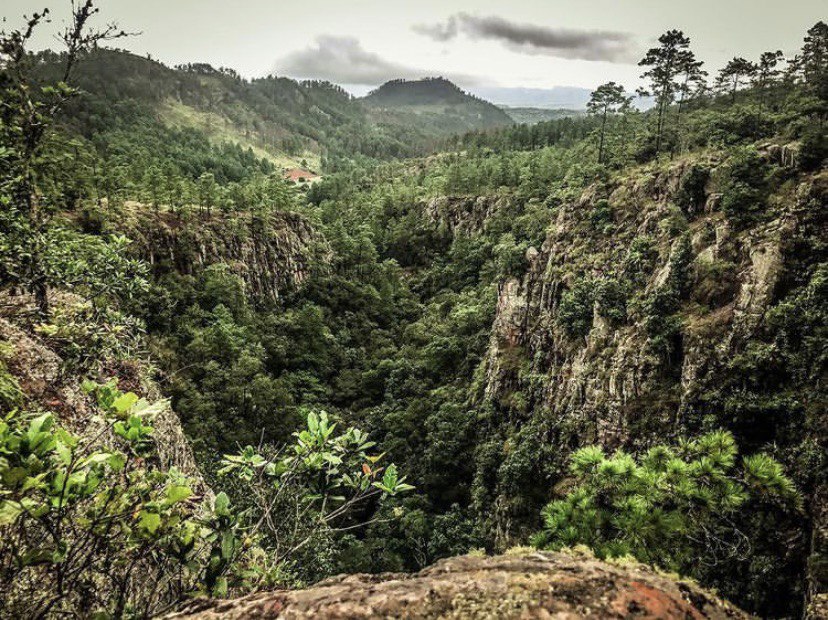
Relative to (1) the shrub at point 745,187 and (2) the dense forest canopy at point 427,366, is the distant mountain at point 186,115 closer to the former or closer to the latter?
(2) the dense forest canopy at point 427,366

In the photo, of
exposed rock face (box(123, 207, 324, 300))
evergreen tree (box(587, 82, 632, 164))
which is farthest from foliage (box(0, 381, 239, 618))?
evergreen tree (box(587, 82, 632, 164))

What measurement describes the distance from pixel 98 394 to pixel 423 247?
66815 millimetres

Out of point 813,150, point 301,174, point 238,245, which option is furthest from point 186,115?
point 813,150

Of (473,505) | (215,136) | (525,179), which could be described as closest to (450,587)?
Result: (473,505)

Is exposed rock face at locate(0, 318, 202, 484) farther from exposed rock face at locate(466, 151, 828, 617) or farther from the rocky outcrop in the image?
the rocky outcrop

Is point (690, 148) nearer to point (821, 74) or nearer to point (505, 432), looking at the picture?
point (821, 74)

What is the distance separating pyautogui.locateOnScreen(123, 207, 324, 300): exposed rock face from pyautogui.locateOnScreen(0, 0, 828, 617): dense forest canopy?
0.85 ft

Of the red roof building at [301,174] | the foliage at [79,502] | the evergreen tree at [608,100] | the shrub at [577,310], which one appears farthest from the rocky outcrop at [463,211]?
the red roof building at [301,174]

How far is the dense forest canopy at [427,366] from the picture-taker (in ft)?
10.9

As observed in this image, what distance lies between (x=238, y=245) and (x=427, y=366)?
22700 millimetres

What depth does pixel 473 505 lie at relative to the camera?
27812mm

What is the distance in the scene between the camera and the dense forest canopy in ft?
10.9

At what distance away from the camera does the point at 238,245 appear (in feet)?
146

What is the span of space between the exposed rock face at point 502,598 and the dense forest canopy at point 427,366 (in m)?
0.30
